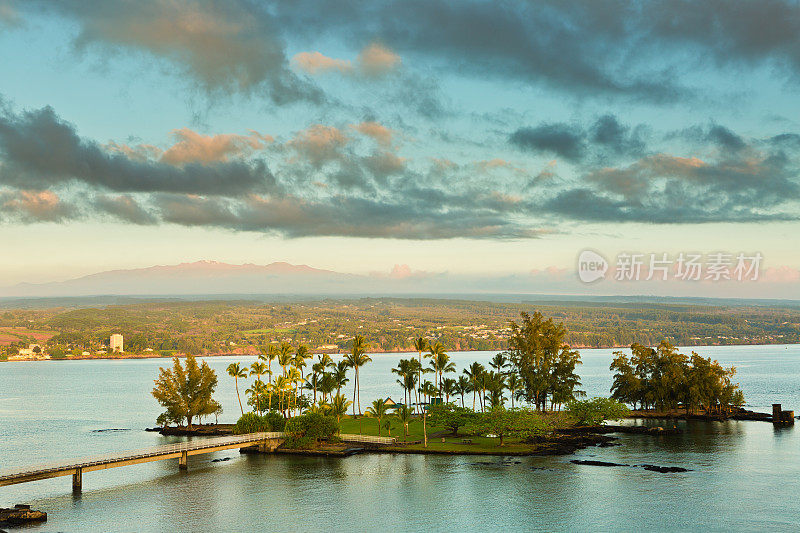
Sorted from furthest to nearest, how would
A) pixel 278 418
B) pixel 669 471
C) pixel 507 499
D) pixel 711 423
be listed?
pixel 711 423, pixel 278 418, pixel 669 471, pixel 507 499

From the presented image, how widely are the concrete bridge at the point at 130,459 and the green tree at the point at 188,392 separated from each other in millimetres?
30448

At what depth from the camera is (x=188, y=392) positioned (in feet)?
437

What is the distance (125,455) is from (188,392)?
51.4 meters

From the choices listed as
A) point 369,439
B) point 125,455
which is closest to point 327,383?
point 369,439

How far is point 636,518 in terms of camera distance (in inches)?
2537

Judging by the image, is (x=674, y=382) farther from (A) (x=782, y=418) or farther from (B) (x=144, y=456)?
(B) (x=144, y=456)

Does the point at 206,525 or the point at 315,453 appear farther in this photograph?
the point at 315,453

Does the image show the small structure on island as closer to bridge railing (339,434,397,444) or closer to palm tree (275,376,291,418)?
bridge railing (339,434,397,444)

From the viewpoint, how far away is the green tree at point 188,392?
5187 inches

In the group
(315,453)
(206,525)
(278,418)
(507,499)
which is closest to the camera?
(206,525)

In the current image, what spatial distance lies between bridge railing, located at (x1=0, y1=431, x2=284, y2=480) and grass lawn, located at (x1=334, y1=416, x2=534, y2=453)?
19.0m

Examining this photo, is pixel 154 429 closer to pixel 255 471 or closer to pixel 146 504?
pixel 255 471

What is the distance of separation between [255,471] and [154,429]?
56.6 meters

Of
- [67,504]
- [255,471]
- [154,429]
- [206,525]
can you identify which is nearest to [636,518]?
[206,525]
